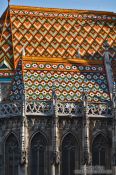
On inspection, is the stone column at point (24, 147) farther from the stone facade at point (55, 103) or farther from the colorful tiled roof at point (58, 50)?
the colorful tiled roof at point (58, 50)

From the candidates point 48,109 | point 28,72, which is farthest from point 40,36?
point 48,109

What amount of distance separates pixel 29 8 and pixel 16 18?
1.16 metres

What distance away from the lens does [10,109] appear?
110 feet

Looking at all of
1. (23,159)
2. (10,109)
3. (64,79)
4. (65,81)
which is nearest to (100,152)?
(23,159)

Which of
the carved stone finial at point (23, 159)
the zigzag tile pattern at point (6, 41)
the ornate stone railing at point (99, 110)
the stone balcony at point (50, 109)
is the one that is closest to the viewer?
the carved stone finial at point (23, 159)

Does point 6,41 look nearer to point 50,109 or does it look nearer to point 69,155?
point 50,109

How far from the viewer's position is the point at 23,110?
108 feet

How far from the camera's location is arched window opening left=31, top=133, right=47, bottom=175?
3312 centimetres

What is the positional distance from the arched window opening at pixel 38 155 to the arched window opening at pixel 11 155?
2.53 ft

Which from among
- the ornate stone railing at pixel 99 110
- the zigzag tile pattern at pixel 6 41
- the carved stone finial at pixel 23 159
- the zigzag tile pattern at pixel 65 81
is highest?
the zigzag tile pattern at pixel 6 41

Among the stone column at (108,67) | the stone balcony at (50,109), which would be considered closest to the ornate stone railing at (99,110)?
the stone balcony at (50,109)

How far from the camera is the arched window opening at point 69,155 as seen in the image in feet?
110

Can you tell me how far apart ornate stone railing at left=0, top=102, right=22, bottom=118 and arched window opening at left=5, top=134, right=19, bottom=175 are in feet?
3.48

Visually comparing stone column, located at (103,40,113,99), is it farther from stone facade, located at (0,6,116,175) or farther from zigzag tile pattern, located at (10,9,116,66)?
zigzag tile pattern, located at (10,9,116,66)
